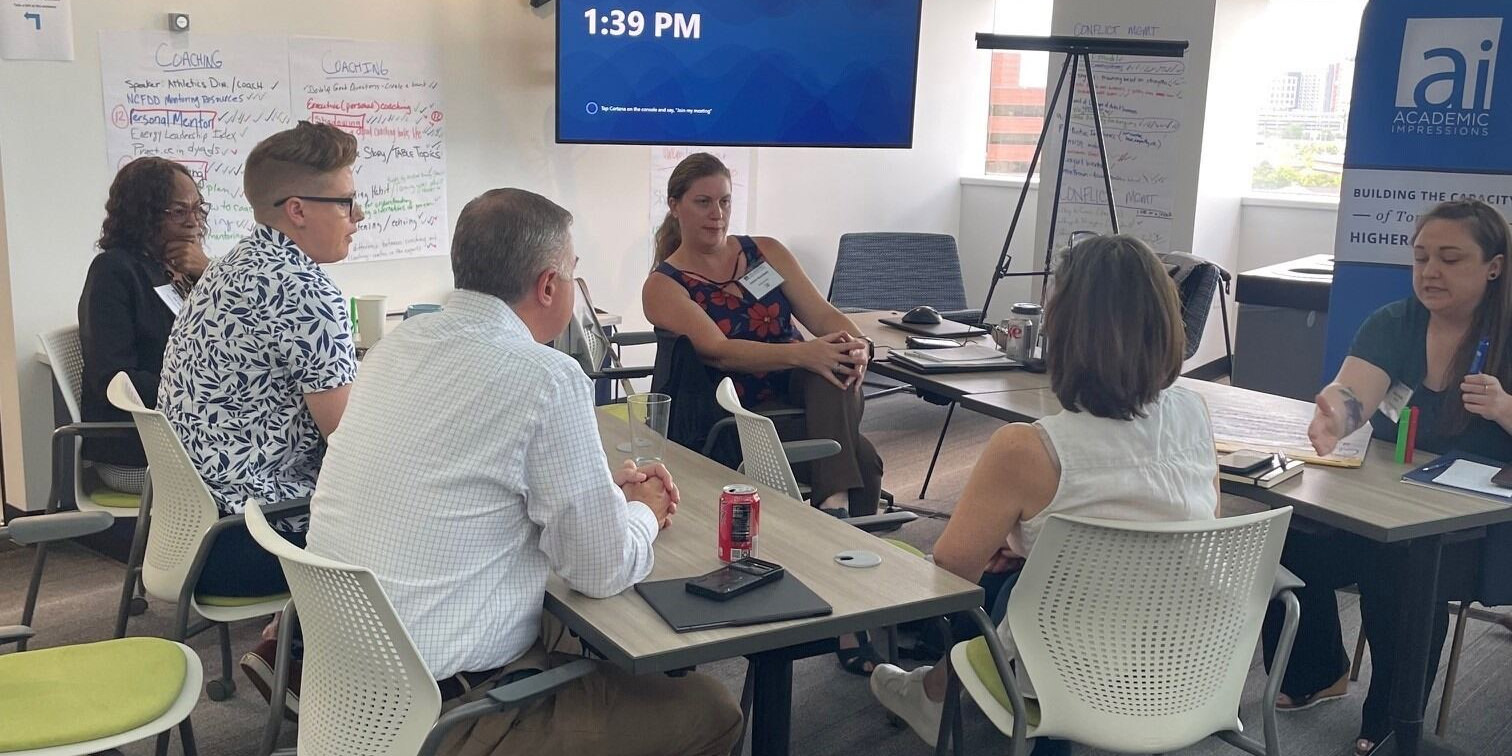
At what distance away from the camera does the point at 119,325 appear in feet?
11.5

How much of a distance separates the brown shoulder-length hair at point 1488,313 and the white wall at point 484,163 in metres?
3.44

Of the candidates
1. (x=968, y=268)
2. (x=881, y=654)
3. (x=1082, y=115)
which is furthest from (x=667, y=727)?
(x=968, y=268)

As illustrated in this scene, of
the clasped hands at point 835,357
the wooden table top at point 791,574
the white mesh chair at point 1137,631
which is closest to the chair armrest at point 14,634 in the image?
the wooden table top at point 791,574

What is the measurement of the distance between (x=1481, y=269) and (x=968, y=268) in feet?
14.7

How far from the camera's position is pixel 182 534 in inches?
104

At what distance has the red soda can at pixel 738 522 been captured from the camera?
2.09 m

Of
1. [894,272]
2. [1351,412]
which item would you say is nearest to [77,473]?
[1351,412]

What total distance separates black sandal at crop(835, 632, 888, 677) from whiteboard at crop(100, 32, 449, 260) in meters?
2.51

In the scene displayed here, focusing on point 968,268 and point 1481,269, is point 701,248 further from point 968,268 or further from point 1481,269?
point 968,268

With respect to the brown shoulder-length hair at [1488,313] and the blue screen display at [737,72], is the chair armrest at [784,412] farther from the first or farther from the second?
the blue screen display at [737,72]

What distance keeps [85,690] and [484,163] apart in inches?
131

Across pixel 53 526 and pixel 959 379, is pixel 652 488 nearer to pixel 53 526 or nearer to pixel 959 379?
pixel 53 526

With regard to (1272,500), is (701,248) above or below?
above

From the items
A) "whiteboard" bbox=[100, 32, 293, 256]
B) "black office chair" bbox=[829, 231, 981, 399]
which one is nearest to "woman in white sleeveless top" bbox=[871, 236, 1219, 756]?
"whiteboard" bbox=[100, 32, 293, 256]
